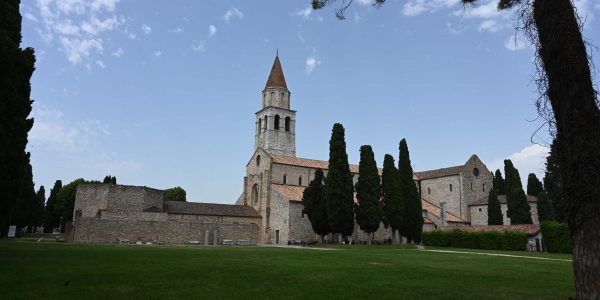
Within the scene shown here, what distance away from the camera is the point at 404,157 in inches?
1711

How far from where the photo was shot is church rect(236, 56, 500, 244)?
4581 cm

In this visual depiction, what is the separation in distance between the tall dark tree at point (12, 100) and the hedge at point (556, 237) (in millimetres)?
33198

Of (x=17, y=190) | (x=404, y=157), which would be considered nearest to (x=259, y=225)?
(x=404, y=157)

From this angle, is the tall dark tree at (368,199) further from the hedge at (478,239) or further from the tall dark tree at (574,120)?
the tall dark tree at (574,120)

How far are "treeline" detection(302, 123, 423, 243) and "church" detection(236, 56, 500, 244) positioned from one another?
135 inches

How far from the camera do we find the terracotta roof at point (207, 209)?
47.3 m

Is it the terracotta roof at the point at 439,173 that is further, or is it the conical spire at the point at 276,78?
the conical spire at the point at 276,78

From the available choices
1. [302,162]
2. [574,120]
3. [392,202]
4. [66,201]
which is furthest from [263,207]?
[574,120]

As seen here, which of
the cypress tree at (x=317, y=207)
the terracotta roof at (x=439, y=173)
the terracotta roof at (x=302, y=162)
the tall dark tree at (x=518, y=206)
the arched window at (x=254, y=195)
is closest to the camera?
the cypress tree at (x=317, y=207)

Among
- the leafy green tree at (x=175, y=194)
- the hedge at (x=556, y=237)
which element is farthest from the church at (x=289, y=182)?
the leafy green tree at (x=175, y=194)

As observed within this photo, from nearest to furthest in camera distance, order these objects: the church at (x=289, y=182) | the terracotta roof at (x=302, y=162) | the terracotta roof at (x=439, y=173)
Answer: the church at (x=289, y=182) < the terracotta roof at (x=302, y=162) < the terracotta roof at (x=439, y=173)

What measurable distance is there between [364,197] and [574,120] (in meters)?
33.7

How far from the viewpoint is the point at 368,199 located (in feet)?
129

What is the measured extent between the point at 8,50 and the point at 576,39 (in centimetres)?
1438
